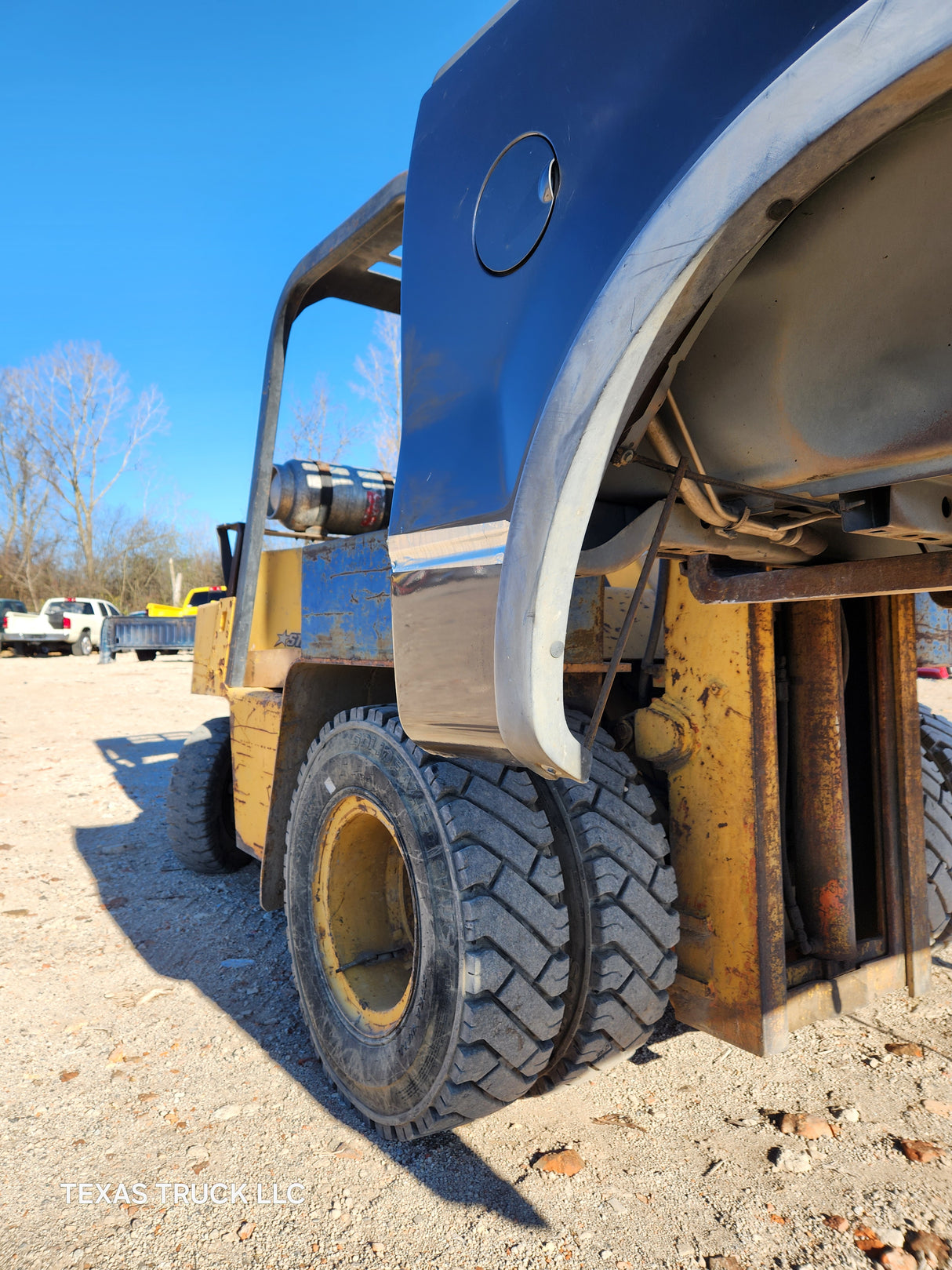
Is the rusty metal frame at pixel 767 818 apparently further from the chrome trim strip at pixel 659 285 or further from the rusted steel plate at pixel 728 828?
the chrome trim strip at pixel 659 285

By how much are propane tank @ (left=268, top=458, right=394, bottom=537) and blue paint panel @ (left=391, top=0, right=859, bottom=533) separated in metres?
1.46

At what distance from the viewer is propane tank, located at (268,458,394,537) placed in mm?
3109

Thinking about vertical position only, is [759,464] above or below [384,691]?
above

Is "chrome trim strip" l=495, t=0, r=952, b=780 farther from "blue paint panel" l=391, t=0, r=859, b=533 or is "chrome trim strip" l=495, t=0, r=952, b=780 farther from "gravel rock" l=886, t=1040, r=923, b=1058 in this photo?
"gravel rock" l=886, t=1040, r=923, b=1058

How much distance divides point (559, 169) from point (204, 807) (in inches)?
155

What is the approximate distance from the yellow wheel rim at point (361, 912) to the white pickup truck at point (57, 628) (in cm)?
2377

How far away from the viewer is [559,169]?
1.37 meters

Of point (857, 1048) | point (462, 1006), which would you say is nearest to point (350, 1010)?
point (462, 1006)

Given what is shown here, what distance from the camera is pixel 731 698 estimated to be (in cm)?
220

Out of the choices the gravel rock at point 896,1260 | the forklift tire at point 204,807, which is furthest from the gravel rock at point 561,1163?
the forklift tire at point 204,807

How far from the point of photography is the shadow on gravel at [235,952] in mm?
2100

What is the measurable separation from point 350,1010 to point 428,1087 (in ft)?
1.51

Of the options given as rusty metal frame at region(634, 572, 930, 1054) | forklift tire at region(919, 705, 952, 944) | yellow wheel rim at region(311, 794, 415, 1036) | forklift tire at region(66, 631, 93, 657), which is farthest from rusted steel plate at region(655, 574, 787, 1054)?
forklift tire at region(66, 631, 93, 657)

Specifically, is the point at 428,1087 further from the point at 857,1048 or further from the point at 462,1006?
the point at 857,1048
